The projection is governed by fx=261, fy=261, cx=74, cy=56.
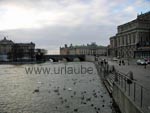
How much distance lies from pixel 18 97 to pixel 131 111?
18216 mm

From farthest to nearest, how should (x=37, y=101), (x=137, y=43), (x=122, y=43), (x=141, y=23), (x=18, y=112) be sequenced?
1. (x=122, y=43)
2. (x=141, y=23)
3. (x=137, y=43)
4. (x=37, y=101)
5. (x=18, y=112)

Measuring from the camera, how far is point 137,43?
15975cm

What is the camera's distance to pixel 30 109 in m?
24.2

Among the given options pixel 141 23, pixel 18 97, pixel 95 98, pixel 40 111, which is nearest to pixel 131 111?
pixel 40 111

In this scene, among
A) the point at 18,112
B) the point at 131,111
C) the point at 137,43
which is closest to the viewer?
the point at 131,111

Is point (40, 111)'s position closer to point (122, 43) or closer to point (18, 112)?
point (18, 112)

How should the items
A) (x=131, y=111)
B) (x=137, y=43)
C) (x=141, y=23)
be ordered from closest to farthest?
(x=131, y=111)
(x=137, y=43)
(x=141, y=23)

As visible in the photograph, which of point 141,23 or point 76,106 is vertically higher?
point 141,23

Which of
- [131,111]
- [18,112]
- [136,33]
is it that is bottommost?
[18,112]

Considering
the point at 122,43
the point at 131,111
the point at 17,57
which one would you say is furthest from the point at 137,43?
the point at 131,111

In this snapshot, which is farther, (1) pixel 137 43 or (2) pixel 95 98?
(1) pixel 137 43

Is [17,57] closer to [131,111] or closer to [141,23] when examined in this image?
[141,23]

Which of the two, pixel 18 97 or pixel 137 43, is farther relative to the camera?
pixel 137 43

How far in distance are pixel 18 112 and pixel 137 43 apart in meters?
144
